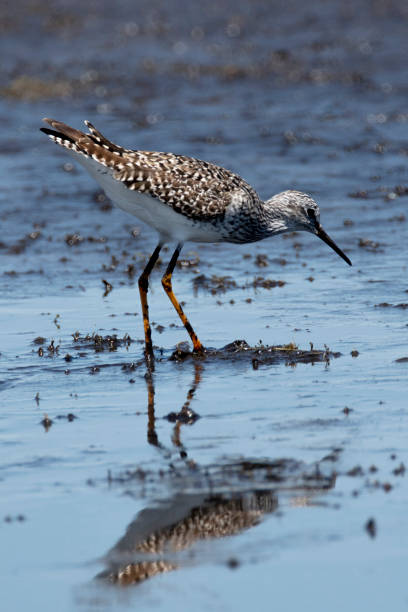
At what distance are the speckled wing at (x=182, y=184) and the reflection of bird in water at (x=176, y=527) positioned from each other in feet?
14.0

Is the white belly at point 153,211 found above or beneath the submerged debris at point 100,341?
above

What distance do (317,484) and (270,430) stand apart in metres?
1.12

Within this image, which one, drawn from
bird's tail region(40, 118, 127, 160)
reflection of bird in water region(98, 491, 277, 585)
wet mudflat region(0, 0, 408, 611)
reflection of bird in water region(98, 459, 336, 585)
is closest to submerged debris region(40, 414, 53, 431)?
wet mudflat region(0, 0, 408, 611)

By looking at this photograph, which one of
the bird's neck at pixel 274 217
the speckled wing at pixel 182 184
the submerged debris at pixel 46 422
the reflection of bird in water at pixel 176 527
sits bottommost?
the reflection of bird in water at pixel 176 527

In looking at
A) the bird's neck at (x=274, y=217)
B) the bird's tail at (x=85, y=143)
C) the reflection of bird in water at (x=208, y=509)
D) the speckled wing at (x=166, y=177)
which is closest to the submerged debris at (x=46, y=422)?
the reflection of bird in water at (x=208, y=509)

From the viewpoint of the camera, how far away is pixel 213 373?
32.1 feet

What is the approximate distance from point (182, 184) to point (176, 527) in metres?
4.85

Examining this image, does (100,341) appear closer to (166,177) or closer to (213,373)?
(213,373)

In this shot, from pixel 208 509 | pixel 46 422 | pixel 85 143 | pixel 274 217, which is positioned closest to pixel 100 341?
pixel 85 143

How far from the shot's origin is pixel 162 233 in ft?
36.0

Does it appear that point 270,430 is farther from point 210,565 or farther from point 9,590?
point 9,590

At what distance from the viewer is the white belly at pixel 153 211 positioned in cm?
1059

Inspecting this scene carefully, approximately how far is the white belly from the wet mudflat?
1.05 meters

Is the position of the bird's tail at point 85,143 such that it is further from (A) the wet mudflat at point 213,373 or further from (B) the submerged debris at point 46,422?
(B) the submerged debris at point 46,422
